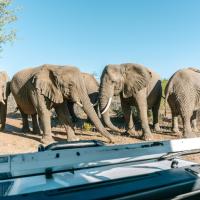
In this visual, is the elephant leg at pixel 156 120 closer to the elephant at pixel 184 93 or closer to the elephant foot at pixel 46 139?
the elephant at pixel 184 93

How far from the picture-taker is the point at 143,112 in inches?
531

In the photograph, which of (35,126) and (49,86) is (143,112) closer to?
(49,86)

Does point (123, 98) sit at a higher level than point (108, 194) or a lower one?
lower

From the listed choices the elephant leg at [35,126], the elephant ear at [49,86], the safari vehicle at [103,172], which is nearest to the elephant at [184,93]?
the elephant ear at [49,86]

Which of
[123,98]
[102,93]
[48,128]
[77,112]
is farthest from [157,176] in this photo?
[77,112]

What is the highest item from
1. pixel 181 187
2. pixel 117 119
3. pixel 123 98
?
pixel 181 187

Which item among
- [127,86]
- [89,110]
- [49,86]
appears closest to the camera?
[49,86]

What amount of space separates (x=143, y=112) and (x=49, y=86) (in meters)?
3.34

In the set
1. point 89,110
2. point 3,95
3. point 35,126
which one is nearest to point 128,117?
point 89,110

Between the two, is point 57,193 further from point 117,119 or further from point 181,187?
point 117,119

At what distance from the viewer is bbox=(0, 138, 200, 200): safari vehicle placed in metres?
1.80

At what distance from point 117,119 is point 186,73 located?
6074 mm

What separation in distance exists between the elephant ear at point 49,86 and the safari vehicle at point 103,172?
9.02 meters

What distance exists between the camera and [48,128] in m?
11.9
